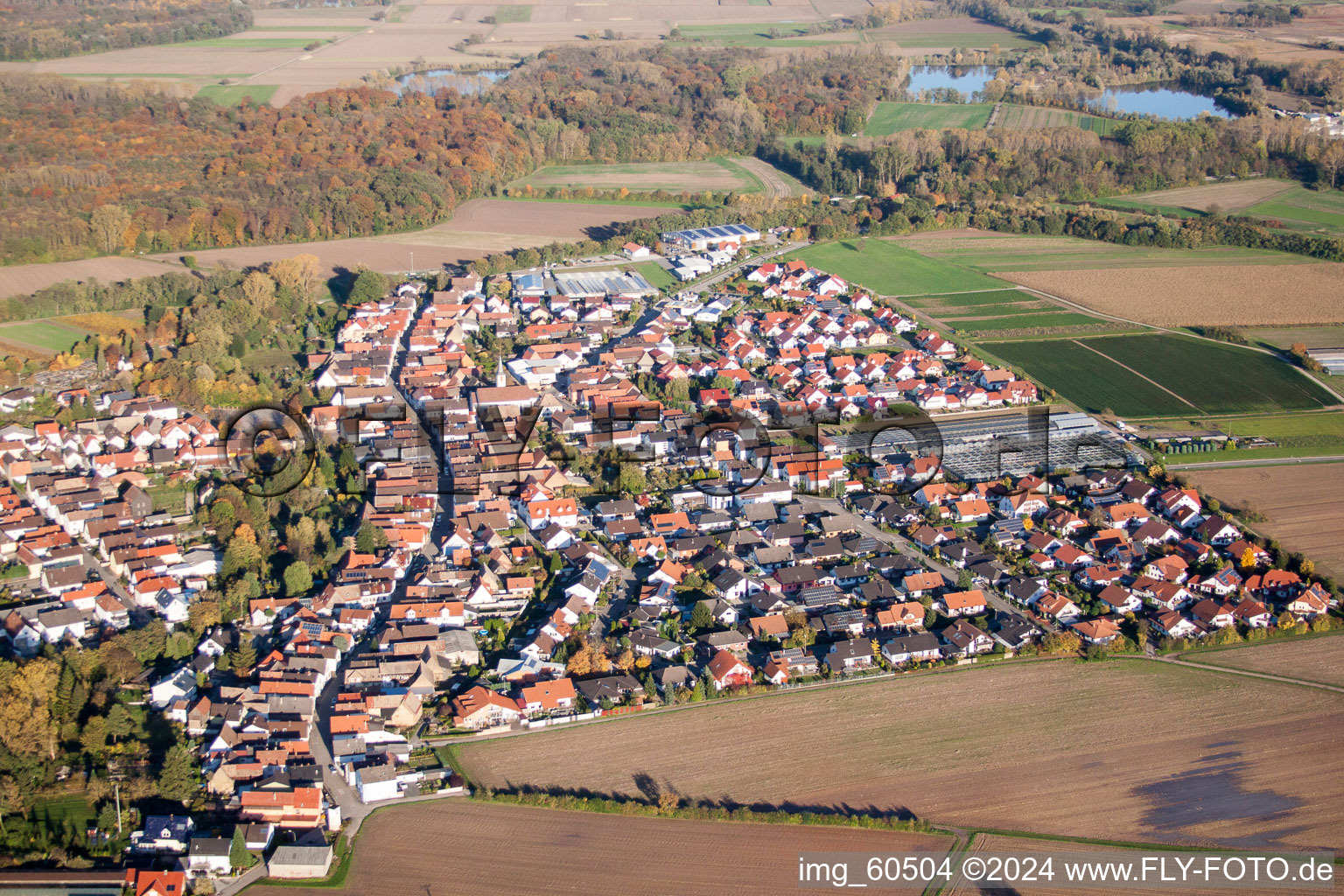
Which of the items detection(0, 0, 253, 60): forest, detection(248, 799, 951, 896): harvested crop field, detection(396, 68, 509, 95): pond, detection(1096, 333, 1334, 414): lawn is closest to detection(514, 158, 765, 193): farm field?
detection(396, 68, 509, 95): pond

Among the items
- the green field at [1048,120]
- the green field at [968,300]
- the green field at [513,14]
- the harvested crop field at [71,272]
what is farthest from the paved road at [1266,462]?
the green field at [513,14]

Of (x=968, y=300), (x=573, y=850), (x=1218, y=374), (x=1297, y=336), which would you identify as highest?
(x=968, y=300)

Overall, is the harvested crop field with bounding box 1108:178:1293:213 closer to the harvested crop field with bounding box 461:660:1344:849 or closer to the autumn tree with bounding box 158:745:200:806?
the harvested crop field with bounding box 461:660:1344:849

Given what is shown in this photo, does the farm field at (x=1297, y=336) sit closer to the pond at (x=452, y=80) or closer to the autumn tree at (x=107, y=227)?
the autumn tree at (x=107, y=227)

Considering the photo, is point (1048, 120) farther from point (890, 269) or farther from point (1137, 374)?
point (1137, 374)

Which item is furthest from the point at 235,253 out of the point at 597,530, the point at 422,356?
the point at 597,530

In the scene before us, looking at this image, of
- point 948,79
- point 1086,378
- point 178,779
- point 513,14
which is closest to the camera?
point 178,779

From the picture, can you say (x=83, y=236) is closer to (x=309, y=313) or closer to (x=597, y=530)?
(x=309, y=313)

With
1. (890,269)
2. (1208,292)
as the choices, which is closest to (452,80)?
(890,269)
